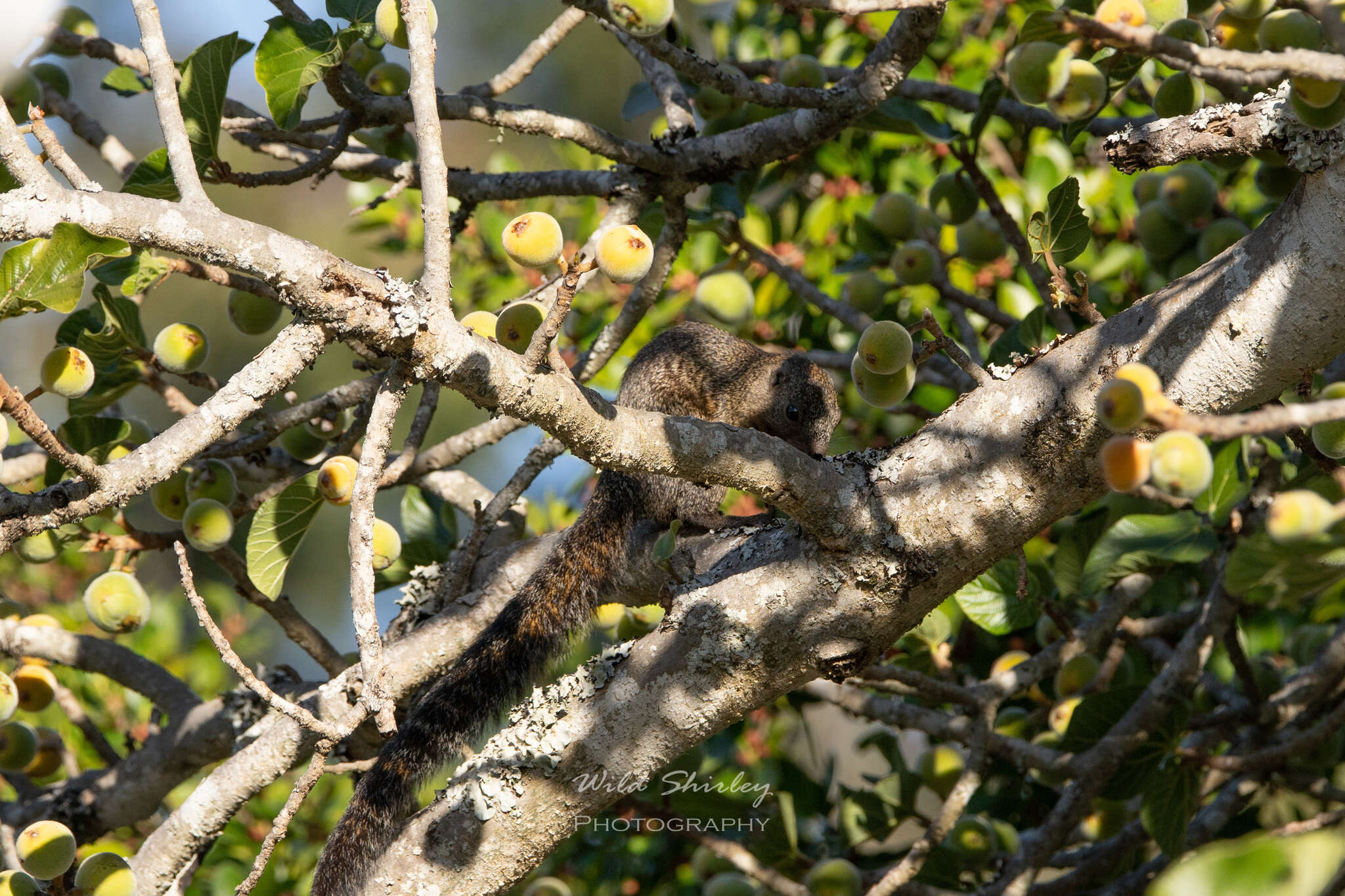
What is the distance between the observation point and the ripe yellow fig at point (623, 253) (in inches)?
53.8

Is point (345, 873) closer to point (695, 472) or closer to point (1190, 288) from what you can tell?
point (695, 472)

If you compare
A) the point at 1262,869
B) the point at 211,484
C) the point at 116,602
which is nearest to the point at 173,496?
the point at 211,484

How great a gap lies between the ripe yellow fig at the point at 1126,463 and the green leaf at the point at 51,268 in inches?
44.7

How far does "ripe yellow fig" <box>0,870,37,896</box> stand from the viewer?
1.79 m

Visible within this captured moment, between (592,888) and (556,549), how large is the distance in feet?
3.98

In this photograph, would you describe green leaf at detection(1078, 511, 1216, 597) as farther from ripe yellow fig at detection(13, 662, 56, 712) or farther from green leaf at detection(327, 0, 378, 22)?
ripe yellow fig at detection(13, 662, 56, 712)

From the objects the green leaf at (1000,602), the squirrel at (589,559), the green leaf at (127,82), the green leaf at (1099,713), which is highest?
the green leaf at (127,82)

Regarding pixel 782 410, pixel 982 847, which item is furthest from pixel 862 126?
pixel 982 847

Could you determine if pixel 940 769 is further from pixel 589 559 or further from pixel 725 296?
pixel 725 296

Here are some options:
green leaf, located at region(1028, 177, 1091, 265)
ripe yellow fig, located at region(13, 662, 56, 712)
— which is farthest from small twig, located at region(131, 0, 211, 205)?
ripe yellow fig, located at region(13, 662, 56, 712)

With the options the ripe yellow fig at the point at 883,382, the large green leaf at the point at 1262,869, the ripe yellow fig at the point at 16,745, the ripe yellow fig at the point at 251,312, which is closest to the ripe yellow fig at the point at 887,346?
the ripe yellow fig at the point at 883,382

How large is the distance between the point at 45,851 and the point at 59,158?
45.8 inches

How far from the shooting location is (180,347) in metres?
2.21

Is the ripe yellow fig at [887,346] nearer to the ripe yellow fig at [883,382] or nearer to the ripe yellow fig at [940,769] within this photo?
the ripe yellow fig at [883,382]
